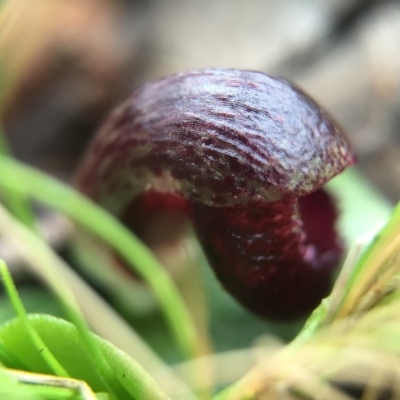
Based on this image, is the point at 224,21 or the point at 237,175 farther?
the point at 224,21

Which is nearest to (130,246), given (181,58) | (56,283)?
(56,283)

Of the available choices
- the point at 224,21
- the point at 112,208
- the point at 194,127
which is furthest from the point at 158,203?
the point at 224,21

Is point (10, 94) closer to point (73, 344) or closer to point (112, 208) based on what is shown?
point (112, 208)

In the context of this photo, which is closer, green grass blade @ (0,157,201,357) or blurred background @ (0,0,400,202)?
green grass blade @ (0,157,201,357)

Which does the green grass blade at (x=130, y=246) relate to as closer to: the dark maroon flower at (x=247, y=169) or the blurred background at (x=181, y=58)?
the dark maroon flower at (x=247, y=169)

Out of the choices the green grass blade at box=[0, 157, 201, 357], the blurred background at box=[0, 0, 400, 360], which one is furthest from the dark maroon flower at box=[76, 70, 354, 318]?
the blurred background at box=[0, 0, 400, 360]

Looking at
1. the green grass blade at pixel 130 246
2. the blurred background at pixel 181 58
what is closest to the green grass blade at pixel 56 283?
the green grass blade at pixel 130 246

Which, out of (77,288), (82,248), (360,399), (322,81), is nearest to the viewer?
(360,399)

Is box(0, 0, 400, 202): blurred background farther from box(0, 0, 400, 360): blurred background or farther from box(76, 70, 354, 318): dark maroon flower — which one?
box(76, 70, 354, 318): dark maroon flower
